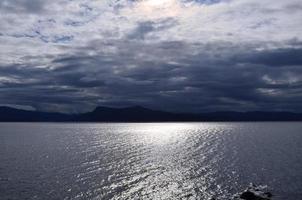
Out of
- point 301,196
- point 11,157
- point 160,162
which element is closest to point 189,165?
point 160,162

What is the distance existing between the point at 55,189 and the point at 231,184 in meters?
35.4

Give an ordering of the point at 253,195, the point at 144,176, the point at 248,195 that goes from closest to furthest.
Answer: the point at 253,195
the point at 248,195
the point at 144,176

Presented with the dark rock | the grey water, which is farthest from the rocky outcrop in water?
the grey water

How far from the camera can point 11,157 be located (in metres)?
116

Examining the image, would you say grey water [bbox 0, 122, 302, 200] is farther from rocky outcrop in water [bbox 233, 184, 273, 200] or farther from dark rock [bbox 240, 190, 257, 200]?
dark rock [bbox 240, 190, 257, 200]

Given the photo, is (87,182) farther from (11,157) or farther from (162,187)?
(11,157)

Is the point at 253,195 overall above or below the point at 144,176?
below

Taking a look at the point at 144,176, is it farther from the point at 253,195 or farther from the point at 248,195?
the point at 253,195

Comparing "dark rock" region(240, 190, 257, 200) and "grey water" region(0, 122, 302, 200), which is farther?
"grey water" region(0, 122, 302, 200)

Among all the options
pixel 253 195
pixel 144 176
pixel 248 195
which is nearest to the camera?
pixel 253 195

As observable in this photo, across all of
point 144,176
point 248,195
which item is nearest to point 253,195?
point 248,195

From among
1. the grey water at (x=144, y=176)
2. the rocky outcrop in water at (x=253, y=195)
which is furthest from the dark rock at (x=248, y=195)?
the grey water at (x=144, y=176)

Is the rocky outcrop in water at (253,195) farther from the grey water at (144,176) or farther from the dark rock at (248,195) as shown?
the grey water at (144,176)

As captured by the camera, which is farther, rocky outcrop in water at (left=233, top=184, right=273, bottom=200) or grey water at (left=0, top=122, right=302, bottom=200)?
grey water at (left=0, top=122, right=302, bottom=200)
